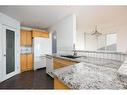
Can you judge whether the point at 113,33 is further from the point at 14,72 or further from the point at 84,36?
the point at 14,72

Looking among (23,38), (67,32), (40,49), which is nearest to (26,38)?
(23,38)

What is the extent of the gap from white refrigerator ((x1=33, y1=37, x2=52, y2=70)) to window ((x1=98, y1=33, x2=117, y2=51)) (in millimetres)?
2503

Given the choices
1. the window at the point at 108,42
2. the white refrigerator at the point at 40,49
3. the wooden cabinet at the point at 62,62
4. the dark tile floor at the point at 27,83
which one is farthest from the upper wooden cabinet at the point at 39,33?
the window at the point at 108,42

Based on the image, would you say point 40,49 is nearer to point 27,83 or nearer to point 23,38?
point 23,38

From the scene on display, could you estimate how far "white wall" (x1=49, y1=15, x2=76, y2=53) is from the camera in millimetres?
2914

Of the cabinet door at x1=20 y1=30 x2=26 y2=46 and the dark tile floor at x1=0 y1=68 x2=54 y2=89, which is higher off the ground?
the cabinet door at x1=20 y1=30 x2=26 y2=46

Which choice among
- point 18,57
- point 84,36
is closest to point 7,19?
point 18,57

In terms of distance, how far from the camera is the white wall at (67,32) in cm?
291

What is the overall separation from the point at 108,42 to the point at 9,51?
402cm

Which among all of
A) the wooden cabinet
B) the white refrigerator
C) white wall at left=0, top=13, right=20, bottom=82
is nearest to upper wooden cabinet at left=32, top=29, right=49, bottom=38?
the white refrigerator

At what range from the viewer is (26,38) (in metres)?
4.23

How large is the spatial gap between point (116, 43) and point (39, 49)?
3252mm

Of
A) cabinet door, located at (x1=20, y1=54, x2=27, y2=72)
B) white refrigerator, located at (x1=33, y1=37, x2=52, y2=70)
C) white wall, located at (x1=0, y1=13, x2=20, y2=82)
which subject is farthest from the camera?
white refrigerator, located at (x1=33, y1=37, x2=52, y2=70)

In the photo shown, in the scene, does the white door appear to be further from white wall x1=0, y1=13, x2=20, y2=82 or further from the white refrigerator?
the white refrigerator
